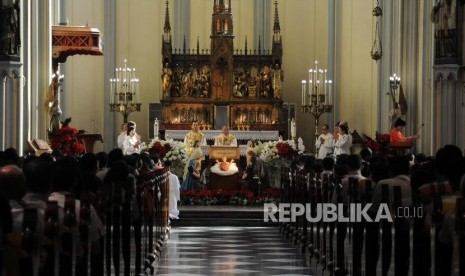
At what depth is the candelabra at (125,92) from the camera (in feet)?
99.0

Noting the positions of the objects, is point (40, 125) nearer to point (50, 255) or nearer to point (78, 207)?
point (78, 207)

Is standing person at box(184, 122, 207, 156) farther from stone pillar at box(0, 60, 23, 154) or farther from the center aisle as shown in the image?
the center aisle

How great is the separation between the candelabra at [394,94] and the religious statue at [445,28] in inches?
178

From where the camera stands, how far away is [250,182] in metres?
25.5

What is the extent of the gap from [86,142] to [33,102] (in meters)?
2.82

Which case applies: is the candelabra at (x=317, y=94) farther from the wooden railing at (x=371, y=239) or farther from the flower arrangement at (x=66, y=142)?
the wooden railing at (x=371, y=239)

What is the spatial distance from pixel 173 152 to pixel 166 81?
4919 millimetres

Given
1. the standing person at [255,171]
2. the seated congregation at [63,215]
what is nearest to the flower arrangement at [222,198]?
the standing person at [255,171]

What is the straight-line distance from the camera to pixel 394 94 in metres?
26.9

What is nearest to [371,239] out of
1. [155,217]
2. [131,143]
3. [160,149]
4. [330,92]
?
[155,217]

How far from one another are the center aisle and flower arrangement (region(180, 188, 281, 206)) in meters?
2.97

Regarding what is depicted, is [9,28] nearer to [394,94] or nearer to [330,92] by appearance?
[394,94]

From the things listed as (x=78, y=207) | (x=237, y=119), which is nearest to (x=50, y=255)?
(x=78, y=207)

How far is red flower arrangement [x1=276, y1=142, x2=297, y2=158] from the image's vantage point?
2555cm
